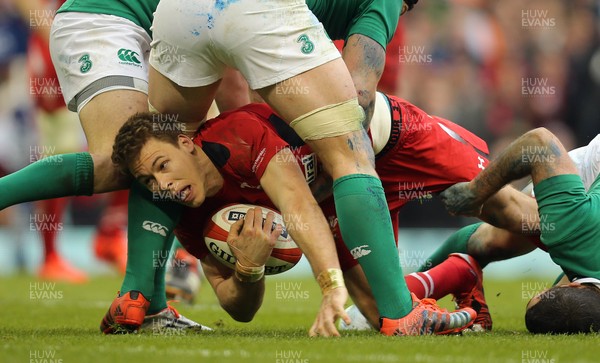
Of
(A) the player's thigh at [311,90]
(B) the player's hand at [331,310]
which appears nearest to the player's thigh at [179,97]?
(A) the player's thigh at [311,90]

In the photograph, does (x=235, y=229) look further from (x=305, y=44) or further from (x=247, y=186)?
(x=305, y=44)

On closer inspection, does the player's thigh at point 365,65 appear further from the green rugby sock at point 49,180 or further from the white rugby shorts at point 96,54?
the green rugby sock at point 49,180

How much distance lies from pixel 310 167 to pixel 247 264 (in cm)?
57

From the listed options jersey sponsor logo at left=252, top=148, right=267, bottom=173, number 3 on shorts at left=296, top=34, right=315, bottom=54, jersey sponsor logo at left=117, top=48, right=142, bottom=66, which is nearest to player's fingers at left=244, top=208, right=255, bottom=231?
jersey sponsor logo at left=252, top=148, right=267, bottom=173

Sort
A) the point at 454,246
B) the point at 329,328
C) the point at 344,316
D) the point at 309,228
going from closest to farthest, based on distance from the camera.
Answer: the point at 344,316 < the point at 329,328 < the point at 309,228 < the point at 454,246

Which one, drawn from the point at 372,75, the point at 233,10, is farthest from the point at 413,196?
the point at 233,10

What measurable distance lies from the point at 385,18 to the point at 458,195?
971 mm

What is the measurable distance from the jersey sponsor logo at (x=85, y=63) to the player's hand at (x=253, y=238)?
136 cm

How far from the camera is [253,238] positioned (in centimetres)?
466

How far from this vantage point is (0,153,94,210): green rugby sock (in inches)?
189

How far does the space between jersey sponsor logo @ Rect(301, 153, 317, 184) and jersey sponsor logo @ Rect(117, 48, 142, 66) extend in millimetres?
1218

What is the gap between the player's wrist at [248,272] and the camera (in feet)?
15.7

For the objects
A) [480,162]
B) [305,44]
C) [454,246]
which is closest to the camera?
[305,44]

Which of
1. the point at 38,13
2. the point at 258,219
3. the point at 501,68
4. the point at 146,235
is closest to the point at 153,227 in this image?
the point at 146,235
